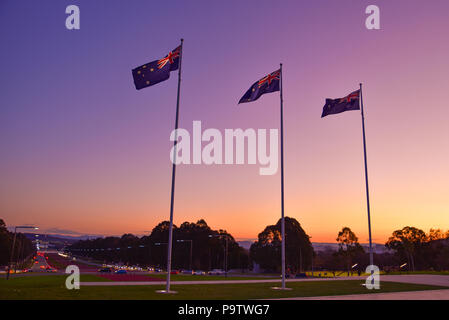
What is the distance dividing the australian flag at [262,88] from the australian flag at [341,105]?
505 centimetres

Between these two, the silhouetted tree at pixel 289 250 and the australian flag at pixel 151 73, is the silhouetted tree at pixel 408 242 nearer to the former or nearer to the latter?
the silhouetted tree at pixel 289 250

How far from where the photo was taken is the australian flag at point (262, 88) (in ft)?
95.6

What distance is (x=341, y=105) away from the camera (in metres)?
31.4

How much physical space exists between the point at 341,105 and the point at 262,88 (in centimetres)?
741

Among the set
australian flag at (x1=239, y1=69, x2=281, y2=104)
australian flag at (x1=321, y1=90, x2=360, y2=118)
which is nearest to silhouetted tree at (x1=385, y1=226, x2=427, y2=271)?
australian flag at (x1=321, y1=90, x2=360, y2=118)

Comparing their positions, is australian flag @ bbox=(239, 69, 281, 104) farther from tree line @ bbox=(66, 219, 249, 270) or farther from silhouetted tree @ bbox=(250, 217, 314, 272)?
tree line @ bbox=(66, 219, 249, 270)

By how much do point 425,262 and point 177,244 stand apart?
249ft

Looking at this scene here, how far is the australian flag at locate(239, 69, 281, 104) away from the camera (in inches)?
1147

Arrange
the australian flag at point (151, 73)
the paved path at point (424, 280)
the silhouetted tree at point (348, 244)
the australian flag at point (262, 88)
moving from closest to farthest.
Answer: the australian flag at point (151, 73), the australian flag at point (262, 88), the paved path at point (424, 280), the silhouetted tree at point (348, 244)

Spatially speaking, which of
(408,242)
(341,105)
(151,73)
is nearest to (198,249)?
(408,242)

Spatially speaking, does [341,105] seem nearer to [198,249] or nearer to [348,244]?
[348,244]

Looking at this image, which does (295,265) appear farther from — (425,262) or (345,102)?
(345,102)

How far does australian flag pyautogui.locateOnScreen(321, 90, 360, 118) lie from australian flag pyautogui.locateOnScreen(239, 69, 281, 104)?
16.6 feet

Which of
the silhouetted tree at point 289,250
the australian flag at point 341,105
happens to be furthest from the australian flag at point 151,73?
the silhouetted tree at point 289,250
